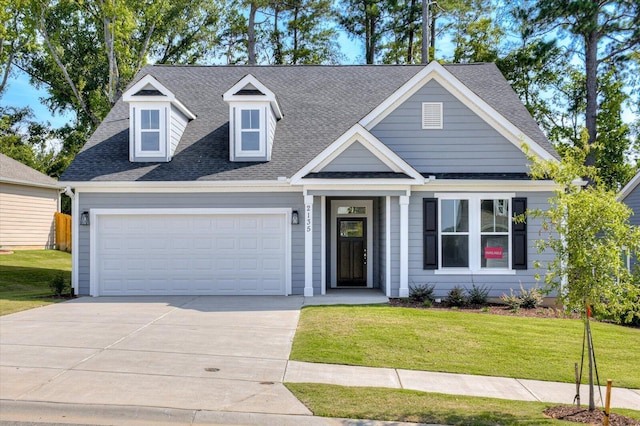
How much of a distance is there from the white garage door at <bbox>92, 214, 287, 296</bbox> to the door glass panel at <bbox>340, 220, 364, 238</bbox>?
231 centimetres

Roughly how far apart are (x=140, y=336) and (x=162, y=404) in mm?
3567

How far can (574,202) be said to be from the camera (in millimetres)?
6270

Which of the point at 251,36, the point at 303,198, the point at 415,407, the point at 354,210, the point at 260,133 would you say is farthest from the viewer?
the point at 251,36

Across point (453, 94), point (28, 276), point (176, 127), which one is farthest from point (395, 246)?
point (28, 276)

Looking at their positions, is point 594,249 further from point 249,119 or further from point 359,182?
point 249,119

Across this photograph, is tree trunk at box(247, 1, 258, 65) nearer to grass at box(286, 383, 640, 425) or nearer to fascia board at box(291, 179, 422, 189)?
fascia board at box(291, 179, 422, 189)

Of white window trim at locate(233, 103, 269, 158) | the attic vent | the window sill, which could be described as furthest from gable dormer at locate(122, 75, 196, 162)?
the window sill

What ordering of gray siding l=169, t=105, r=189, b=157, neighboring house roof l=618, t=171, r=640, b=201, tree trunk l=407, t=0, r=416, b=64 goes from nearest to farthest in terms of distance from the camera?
gray siding l=169, t=105, r=189, b=157, neighboring house roof l=618, t=171, r=640, b=201, tree trunk l=407, t=0, r=416, b=64

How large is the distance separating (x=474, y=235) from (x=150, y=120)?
31.3 ft

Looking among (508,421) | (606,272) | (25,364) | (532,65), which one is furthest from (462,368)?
(532,65)

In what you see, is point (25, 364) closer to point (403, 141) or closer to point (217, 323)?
point (217, 323)

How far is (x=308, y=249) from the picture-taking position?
14023 mm

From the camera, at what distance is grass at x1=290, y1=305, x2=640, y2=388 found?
8.01 meters

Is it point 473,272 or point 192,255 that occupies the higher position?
point 192,255
